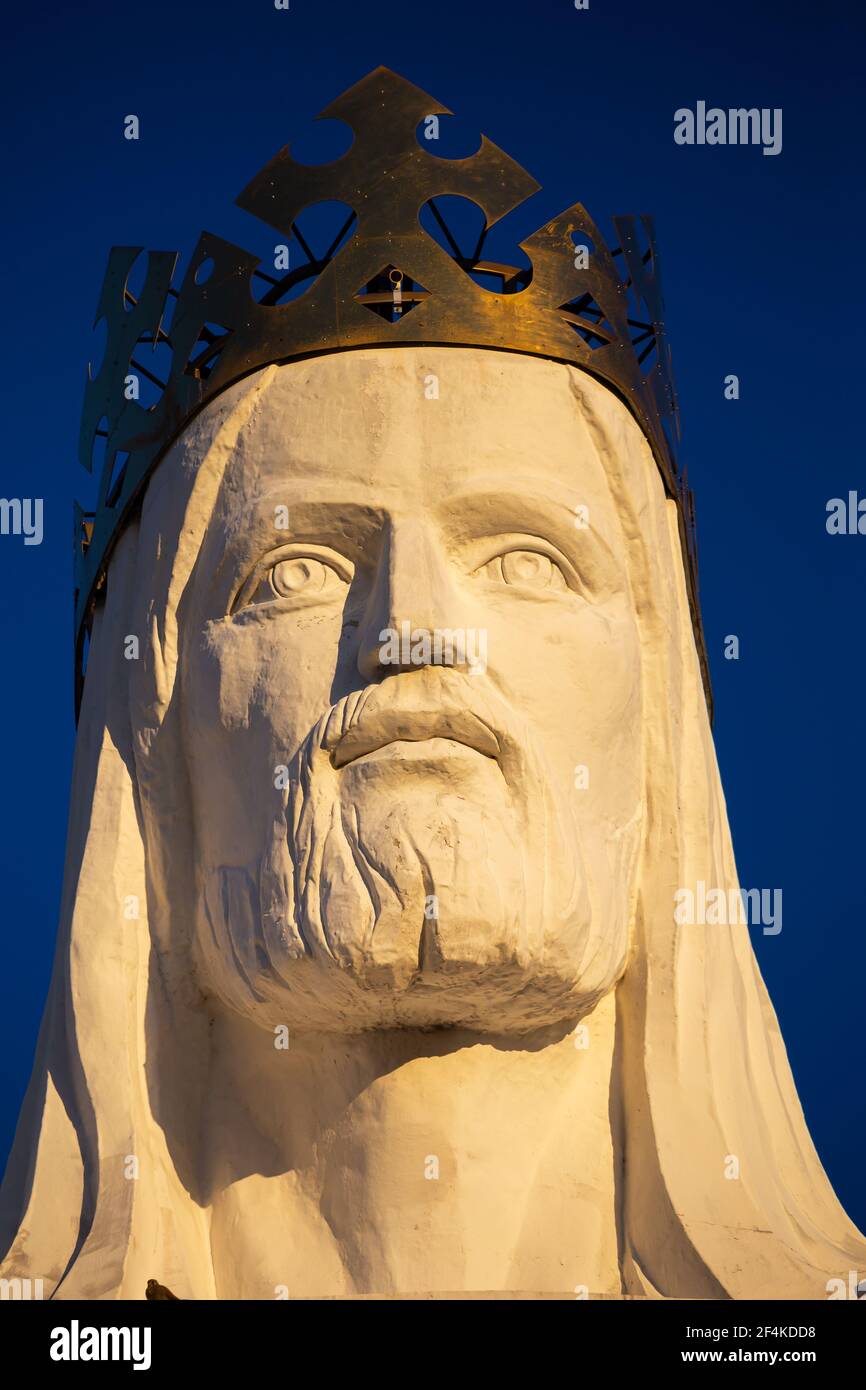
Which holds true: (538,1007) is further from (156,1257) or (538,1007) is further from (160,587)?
(160,587)

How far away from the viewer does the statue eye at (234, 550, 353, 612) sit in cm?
758

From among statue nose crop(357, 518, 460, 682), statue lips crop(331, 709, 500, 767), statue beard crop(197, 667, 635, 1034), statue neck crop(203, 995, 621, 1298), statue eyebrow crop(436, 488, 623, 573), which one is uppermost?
statue eyebrow crop(436, 488, 623, 573)

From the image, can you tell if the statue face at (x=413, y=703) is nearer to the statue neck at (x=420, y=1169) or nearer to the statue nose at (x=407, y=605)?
the statue nose at (x=407, y=605)

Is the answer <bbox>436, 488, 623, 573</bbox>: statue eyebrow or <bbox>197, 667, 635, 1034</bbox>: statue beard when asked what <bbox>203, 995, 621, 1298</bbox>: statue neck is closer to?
<bbox>197, 667, 635, 1034</bbox>: statue beard

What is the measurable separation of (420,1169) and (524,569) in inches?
72.1

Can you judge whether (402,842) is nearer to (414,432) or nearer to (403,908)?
(403,908)

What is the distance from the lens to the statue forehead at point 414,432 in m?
7.54

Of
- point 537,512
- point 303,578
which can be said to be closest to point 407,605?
point 303,578

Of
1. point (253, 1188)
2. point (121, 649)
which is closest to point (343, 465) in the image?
point (121, 649)

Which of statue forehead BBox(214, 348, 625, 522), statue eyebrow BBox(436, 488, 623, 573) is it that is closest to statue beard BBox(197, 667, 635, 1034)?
statue eyebrow BBox(436, 488, 623, 573)

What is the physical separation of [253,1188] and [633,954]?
1363mm

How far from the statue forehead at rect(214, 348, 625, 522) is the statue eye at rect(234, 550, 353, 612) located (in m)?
0.21

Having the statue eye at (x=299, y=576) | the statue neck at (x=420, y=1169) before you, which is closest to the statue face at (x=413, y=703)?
the statue eye at (x=299, y=576)
